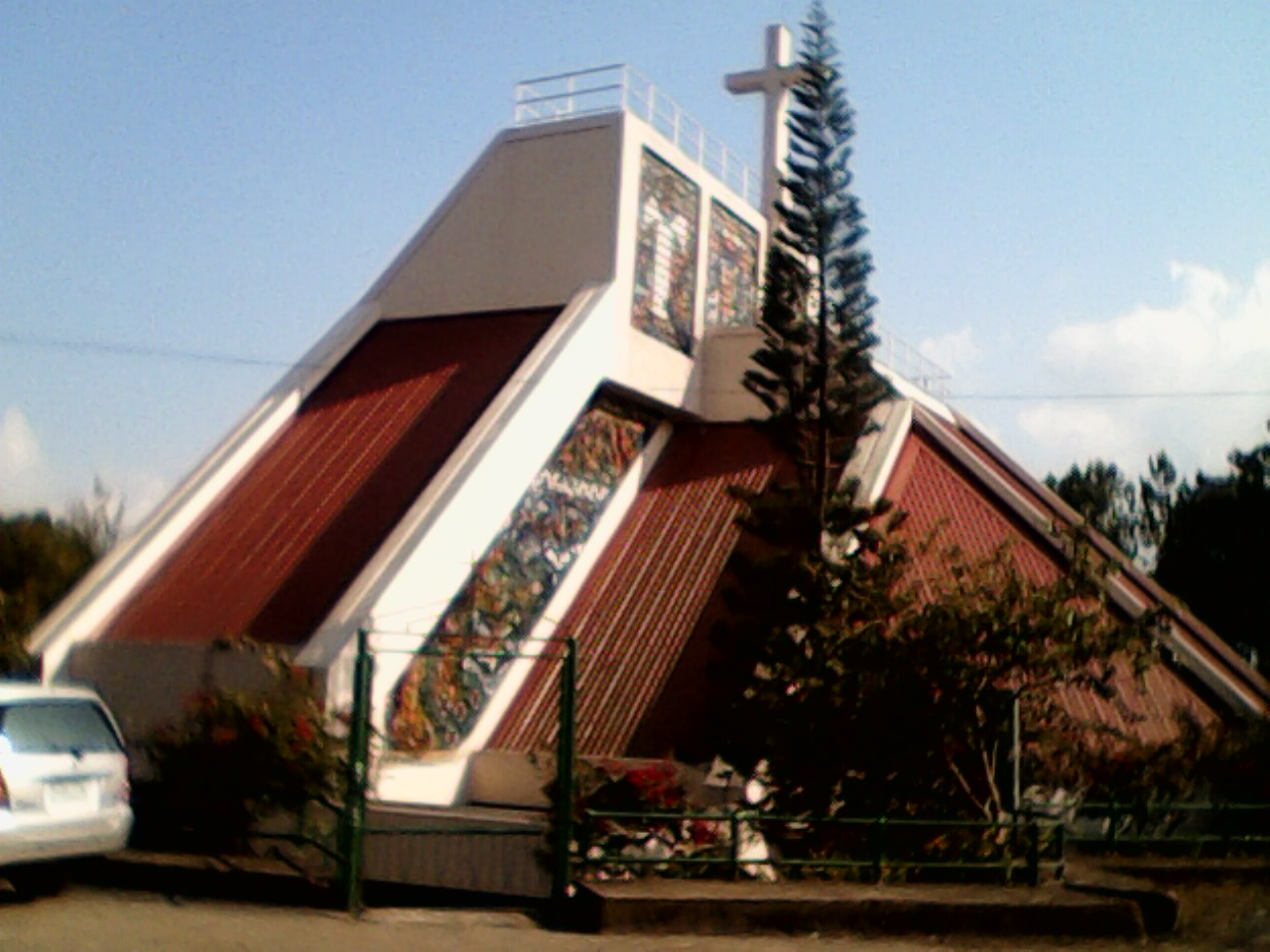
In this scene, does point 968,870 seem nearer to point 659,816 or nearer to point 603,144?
point 659,816

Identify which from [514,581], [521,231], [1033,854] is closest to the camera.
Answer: [1033,854]

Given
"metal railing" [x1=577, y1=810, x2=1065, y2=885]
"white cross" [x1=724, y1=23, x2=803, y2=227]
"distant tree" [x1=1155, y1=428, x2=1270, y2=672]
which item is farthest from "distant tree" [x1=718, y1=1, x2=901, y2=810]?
"distant tree" [x1=1155, y1=428, x2=1270, y2=672]

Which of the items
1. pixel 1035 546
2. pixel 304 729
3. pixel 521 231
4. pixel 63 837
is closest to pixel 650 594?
pixel 521 231

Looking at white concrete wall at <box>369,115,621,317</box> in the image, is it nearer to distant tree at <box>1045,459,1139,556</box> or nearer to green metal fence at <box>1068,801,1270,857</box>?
green metal fence at <box>1068,801,1270,857</box>

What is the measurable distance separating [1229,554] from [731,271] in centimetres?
1538

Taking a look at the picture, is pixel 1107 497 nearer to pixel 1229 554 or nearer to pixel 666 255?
pixel 1229 554

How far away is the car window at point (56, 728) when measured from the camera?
8.25 m

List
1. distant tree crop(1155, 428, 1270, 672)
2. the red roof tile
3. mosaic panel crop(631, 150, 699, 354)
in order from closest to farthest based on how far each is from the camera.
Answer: the red roof tile < mosaic panel crop(631, 150, 699, 354) < distant tree crop(1155, 428, 1270, 672)

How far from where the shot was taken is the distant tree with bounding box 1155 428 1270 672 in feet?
95.2

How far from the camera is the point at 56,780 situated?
8.37 meters

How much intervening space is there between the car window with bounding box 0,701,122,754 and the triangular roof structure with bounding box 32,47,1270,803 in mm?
2703

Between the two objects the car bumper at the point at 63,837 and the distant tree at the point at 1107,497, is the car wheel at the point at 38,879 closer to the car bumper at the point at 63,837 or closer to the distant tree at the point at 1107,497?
the car bumper at the point at 63,837

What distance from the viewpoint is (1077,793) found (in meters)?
12.8

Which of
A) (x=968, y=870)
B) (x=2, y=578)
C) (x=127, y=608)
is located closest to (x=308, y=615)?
(x=127, y=608)
